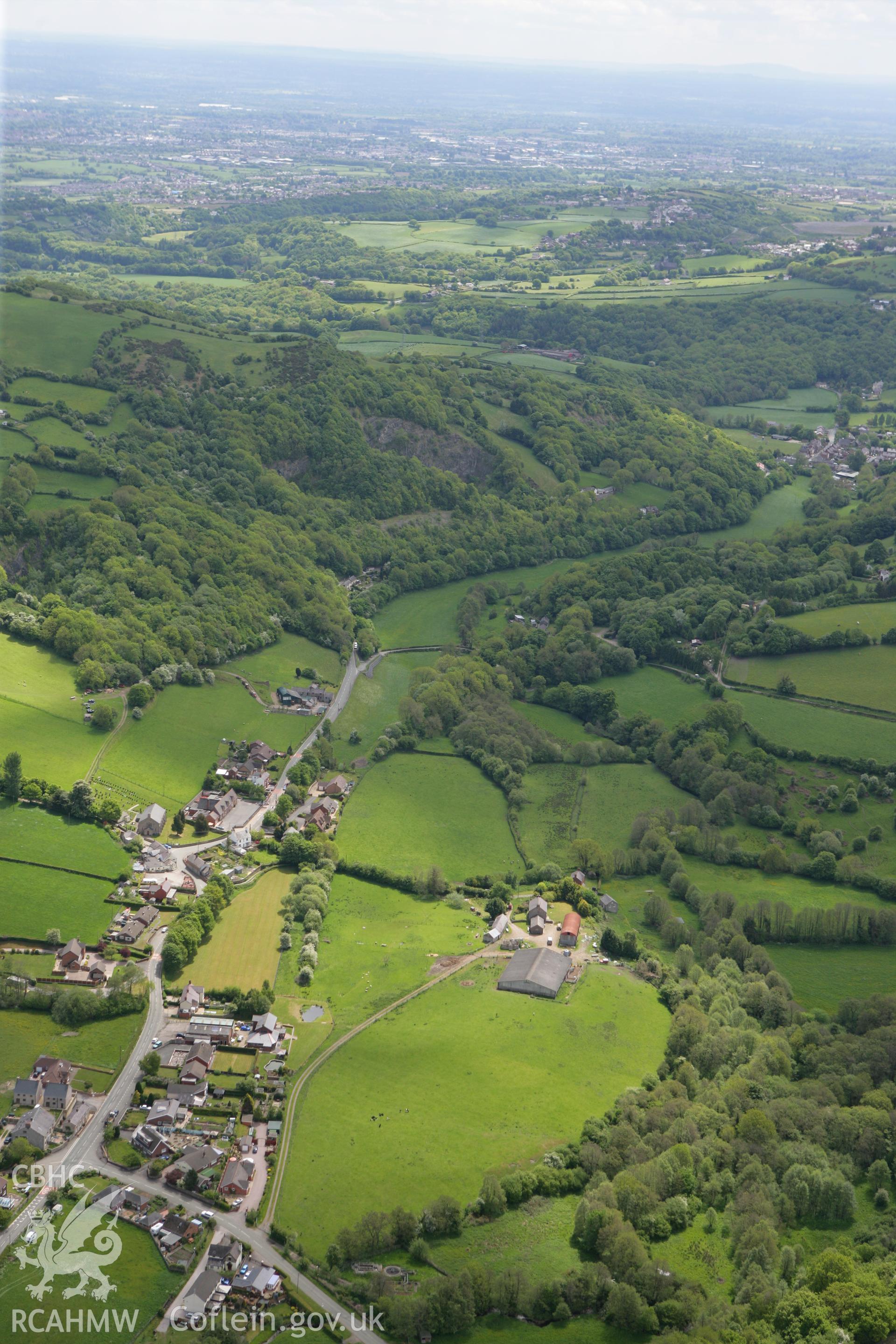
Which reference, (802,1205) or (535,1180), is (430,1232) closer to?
(535,1180)

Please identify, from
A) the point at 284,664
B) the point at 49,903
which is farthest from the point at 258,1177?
the point at 284,664

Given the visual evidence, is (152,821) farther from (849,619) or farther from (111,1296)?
(849,619)

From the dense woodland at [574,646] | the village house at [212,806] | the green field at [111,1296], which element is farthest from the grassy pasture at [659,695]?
the green field at [111,1296]

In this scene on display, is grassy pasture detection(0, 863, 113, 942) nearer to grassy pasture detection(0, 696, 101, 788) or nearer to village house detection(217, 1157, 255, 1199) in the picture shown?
grassy pasture detection(0, 696, 101, 788)

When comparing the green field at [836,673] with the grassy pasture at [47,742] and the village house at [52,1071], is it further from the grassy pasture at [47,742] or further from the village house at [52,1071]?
the village house at [52,1071]

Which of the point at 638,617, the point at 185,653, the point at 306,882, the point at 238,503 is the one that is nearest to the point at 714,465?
the point at 638,617
